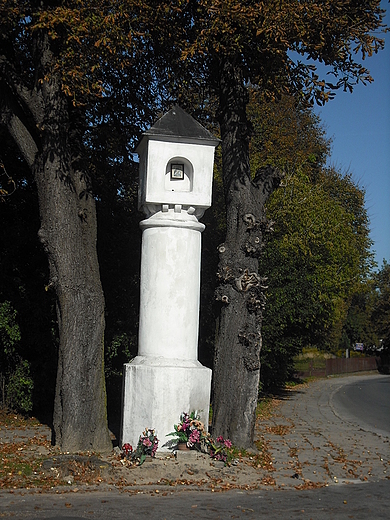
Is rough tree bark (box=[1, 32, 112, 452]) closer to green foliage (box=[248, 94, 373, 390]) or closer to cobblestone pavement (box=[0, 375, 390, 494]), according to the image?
cobblestone pavement (box=[0, 375, 390, 494])

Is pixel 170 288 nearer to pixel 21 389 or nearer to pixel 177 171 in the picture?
pixel 177 171

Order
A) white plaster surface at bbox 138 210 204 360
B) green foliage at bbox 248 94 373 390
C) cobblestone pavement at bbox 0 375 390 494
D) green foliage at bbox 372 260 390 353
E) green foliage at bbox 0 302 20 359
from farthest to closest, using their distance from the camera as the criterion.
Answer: green foliage at bbox 372 260 390 353, green foliage at bbox 248 94 373 390, green foliage at bbox 0 302 20 359, white plaster surface at bbox 138 210 204 360, cobblestone pavement at bbox 0 375 390 494

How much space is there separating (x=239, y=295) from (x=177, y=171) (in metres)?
2.27

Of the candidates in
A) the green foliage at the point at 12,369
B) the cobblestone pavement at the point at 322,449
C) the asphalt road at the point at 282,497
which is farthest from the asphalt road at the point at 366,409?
the green foliage at the point at 12,369

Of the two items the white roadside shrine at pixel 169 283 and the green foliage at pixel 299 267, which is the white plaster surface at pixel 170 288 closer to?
the white roadside shrine at pixel 169 283

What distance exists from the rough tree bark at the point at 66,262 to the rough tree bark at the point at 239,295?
1.96m

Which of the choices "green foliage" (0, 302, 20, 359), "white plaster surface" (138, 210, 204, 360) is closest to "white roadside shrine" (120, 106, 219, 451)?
"white plaster surface" (138, 210, 204, 360)

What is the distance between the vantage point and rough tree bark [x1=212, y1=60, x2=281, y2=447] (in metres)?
10.6

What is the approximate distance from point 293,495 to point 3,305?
8.12 m

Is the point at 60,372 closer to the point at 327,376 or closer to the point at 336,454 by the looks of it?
the point at 336,454

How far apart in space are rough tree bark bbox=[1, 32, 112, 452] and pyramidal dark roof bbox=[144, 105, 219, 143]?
5.40ft

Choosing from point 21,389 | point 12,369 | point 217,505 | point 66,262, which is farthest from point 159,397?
point 12,369

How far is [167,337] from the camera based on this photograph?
9.90 meters

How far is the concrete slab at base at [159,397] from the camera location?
9.52m
